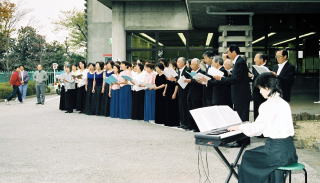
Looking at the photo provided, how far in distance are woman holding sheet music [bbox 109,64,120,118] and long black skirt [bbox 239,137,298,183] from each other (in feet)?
36.6

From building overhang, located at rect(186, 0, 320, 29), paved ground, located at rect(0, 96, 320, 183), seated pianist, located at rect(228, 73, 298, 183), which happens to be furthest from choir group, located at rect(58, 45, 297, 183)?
building overhang, located at rect(186, 0, 320, 29)

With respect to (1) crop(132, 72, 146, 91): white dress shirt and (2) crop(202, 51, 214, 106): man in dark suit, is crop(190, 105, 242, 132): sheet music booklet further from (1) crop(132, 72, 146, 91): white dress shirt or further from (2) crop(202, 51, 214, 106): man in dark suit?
(1) crop(132, 72, 146, 91): white dress shirt

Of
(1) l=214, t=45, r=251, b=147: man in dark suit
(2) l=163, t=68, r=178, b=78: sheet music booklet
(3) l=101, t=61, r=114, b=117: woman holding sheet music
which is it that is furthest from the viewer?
(3) l=101, t=61, r=114, b=117: woman holding sheet music

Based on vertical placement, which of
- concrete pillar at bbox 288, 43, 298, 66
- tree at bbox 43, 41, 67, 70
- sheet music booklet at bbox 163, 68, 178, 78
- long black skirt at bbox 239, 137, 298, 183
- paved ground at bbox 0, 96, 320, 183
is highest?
tree at bbox 43, 41, 67, 70

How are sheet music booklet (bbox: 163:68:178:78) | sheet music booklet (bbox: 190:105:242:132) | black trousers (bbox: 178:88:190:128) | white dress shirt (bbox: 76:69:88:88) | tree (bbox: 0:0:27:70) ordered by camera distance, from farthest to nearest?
tree (bbox: 0:0:27:70) → white dress shirt (bbox: 76:69:88:88) → sheet music booklet (bbox: 163:68:178:78) → black trousers (bbox: 178:88:190:128) → sheet music booklet (bbox: 190:105:242:132)

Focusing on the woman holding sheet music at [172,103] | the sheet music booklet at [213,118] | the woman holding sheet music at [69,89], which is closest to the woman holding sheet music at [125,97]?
the woman holding sheet music at [172,103]

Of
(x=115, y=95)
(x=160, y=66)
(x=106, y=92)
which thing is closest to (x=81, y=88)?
(x=106, y=92)

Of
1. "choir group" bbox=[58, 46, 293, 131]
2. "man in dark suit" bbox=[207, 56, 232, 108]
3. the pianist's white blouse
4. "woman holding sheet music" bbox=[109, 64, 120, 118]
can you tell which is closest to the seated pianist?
the pianist's white blouse

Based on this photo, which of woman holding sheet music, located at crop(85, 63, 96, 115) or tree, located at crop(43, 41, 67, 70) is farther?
tree, located at crop(43, 41, 67, 70)

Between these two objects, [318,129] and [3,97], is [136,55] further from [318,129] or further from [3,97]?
[318,129]

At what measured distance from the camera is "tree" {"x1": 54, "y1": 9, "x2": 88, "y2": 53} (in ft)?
219

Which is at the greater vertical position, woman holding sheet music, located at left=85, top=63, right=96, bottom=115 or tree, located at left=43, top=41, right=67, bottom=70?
tree, located at left=43, top=41, right=67, bottom=70

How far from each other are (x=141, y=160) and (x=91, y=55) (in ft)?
91.9

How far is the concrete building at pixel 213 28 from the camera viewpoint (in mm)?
17516
